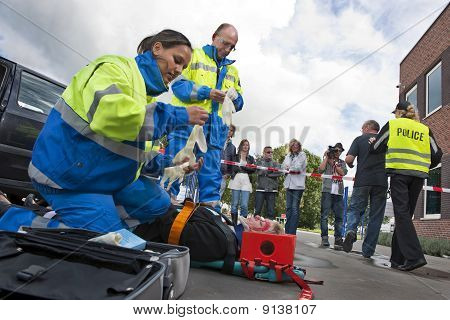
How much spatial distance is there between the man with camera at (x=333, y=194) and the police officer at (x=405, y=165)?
6.36 feet

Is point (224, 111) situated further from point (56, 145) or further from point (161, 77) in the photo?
point (56, 145)

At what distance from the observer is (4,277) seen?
1325mm

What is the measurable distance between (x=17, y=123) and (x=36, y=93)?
51cm

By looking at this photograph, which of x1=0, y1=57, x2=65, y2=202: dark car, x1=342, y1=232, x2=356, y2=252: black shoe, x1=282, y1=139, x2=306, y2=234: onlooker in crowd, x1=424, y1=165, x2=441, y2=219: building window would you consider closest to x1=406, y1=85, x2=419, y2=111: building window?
x1=424, y1=165, x2=441, y2=219: building window

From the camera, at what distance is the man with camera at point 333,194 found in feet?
20.7

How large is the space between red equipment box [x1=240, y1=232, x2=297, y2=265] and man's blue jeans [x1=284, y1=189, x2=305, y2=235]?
3.75m

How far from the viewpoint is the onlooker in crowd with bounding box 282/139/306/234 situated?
21.0 ft

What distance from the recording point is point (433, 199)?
12.9 metres

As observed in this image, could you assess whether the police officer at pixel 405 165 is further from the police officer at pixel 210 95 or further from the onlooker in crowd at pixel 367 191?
the police officer at pixel 210 95

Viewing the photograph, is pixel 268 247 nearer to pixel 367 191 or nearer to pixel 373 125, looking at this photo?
pixel 367 191

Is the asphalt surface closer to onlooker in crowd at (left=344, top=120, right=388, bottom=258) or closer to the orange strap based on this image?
the orange strap

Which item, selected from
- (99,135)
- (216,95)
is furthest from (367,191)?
(99,135)

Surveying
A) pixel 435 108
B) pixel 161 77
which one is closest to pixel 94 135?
pixel 161 77

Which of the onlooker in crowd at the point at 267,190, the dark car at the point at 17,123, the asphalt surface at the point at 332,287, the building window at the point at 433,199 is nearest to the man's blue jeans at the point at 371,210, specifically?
the asphalt surface at the point at 332,287
